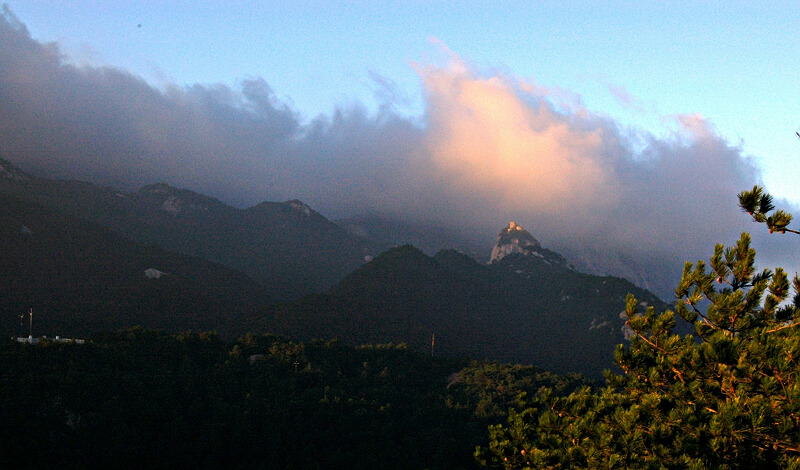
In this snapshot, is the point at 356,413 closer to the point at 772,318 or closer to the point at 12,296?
the point at 772,318

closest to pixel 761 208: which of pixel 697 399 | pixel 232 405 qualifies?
pixel 697 399

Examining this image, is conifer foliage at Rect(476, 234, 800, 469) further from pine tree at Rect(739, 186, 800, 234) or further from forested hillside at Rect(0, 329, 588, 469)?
forested hillside at Rect(0, 329, 588, 469)

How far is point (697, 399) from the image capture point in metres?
24.2

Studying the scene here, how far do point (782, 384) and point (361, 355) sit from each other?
115 meters

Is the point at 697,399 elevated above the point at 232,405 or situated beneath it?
elevated above

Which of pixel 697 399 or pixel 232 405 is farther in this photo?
pixel 232 405

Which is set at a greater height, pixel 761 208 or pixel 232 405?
pixel 761 208

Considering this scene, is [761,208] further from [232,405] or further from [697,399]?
[232,405]

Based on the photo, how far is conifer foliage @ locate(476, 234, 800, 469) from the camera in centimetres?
2150

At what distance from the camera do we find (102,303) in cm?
17638

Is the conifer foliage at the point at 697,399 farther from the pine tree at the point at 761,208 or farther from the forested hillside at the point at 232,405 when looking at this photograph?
the forested hillside at the point at 232,405

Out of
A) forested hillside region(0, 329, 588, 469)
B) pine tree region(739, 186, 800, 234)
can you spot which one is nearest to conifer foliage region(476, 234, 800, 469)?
pine tree region(739, 186, 800, 234)

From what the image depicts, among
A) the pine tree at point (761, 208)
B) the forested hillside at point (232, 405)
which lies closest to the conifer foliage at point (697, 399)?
the pine tree at point (761, 208)

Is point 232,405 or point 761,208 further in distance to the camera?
point 232,405
